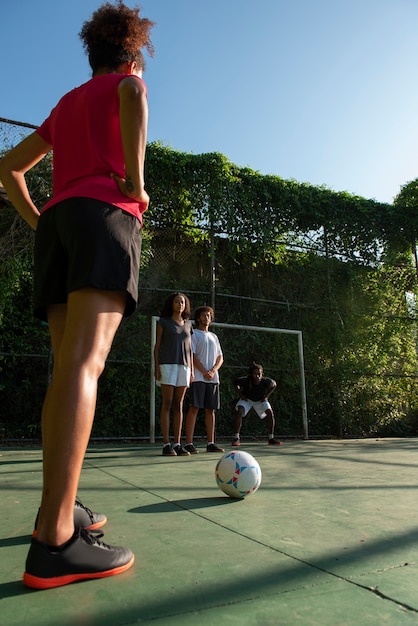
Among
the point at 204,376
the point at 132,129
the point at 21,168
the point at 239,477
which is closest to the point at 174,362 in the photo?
the point at 204,376

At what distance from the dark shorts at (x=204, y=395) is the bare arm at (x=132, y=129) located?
400cm

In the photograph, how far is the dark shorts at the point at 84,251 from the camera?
142cm

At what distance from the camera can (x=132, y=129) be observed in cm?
149

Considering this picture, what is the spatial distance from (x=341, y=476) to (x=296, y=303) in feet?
19.3

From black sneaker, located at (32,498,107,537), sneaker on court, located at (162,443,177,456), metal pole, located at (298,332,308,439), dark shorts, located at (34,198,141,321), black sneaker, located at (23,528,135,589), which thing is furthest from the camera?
metal pole, located at (298,332,308,439)

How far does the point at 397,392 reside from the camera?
943 cm

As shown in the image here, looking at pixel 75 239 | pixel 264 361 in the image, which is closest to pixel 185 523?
pixel 75 239

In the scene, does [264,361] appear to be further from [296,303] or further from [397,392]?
[397,392]

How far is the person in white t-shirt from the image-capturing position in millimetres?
5305

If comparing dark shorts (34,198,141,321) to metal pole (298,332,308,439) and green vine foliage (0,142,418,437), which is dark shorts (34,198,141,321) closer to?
green vine foliage (0,142,418,437)

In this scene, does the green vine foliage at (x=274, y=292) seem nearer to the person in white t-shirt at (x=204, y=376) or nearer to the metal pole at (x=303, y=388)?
the metal pole at (x=303, y=388)

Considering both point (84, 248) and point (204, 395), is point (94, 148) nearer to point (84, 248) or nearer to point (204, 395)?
point (84, 248)

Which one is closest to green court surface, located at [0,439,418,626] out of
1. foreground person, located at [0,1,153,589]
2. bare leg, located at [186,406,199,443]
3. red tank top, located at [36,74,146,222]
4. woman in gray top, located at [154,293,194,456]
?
foreground person, located at [0,1,153,589]

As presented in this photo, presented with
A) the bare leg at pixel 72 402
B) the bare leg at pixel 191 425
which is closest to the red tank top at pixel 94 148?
the bare leg at pixel 72 402
